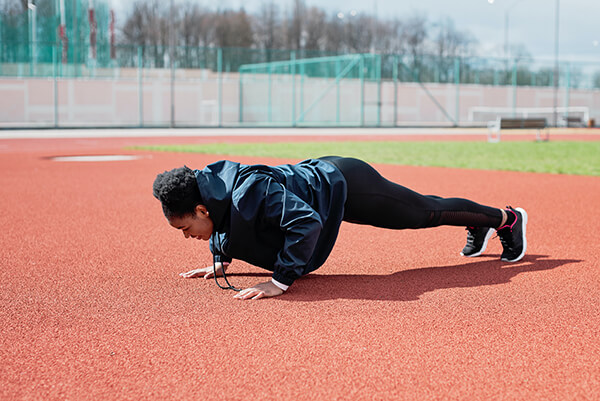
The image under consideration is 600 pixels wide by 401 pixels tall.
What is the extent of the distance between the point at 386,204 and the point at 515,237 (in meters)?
1.15

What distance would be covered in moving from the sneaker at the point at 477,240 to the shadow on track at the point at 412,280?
0.09 meters

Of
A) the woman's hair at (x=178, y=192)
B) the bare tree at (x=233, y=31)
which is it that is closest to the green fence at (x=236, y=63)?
the woman's hair at (x=178, y=192)

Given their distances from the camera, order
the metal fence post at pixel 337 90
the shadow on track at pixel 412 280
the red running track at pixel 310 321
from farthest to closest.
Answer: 1. the metal fence post at pixel 337 90
2. the shadow on track at pixel 412 280
3. the red running track at pixel 310 321

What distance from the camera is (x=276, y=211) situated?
12.0 feet

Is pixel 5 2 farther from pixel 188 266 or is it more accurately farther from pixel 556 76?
pixel 188 266

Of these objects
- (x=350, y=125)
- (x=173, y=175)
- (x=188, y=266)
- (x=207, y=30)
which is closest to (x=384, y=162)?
(x=188, y=266)

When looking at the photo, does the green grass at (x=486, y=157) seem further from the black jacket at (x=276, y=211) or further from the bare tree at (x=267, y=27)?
the bare tree at (x=267, y=27)

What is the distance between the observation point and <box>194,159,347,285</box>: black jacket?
12.0 feet

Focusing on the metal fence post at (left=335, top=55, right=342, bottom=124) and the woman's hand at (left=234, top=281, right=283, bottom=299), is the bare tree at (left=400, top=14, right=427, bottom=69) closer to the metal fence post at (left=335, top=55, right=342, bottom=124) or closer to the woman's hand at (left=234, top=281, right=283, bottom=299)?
the metal fence post at (left=335, top=55, right=342, bottom=124)

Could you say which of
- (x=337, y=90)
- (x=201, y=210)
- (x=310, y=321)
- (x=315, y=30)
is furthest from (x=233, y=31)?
(x=310, y=321)

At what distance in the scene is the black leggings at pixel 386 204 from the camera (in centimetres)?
407

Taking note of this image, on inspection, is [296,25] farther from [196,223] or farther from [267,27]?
[196,223]

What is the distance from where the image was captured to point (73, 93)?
35.0 meters

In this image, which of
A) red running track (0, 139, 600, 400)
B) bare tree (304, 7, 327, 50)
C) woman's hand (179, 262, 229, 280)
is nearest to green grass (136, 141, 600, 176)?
red running track (0, 139, 600, 400)
